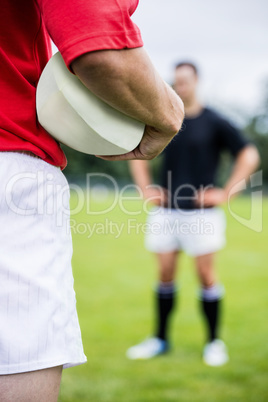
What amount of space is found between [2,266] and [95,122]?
395mm

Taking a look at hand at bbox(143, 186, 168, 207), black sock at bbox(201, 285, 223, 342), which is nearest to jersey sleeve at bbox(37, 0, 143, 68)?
hand at bbox(143, 186, 168, 207)

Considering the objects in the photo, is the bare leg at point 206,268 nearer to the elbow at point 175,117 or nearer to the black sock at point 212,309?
the black sock at point 212,309

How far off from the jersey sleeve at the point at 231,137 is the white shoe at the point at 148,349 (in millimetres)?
1595

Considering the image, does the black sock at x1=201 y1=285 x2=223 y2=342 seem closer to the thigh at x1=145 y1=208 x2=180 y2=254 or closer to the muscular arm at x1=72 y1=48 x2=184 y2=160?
the thigh at x1=145 y1=208 x2=180 y2=254

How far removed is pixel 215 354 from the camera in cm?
331

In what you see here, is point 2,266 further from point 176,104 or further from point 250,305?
point 250,305

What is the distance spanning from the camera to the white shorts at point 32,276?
99cm

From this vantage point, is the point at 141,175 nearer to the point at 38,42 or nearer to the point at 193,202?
the point at 193,202

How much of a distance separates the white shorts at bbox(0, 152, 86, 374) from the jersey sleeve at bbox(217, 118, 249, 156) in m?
2.68

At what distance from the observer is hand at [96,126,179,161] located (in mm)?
1176

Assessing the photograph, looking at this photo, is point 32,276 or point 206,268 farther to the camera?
point 206,268

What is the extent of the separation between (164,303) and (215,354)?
1.94 feet

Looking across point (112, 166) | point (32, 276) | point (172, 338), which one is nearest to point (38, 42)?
point (32, 276)

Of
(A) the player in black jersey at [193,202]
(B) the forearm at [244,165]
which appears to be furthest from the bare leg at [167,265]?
(B) the forearm at [244,165]
